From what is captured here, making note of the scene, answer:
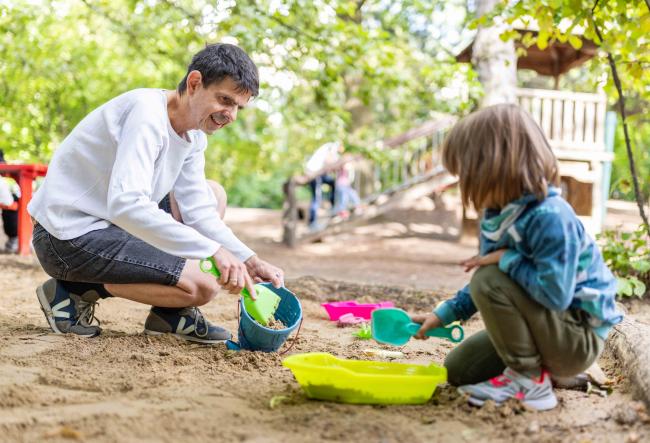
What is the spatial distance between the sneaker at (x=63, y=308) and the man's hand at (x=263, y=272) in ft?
2.35

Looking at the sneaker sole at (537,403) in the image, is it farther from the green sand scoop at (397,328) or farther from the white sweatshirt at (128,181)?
the white sweatshirt at (128,181)

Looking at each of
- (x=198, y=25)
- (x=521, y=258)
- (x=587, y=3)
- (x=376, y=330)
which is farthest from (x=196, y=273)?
(x=198, y=25)

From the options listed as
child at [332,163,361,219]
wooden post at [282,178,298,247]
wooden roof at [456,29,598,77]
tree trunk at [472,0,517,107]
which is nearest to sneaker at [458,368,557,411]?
tree trunk at [472,0,517,107]

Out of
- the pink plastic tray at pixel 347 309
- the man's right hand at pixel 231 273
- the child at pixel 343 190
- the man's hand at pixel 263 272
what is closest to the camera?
the man's right hand at pixel 231 273

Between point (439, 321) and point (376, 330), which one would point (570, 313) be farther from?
point (376, 330)

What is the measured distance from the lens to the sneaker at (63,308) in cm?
286

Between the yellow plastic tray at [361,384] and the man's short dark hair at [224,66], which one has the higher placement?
the man's short dark hair at [224,66]

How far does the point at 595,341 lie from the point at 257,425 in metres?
0.99

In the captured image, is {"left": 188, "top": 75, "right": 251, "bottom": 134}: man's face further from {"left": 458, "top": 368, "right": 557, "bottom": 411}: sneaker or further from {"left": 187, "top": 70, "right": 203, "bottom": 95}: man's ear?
{"left": 458, "top": 368, "right": 557, "bottom": 411}: sneaker

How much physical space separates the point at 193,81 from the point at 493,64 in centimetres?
594

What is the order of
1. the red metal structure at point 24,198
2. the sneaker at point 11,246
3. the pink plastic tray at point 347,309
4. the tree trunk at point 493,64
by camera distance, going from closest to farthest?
1. the pink plastic tray at point 347,309
2. the red metal structure at point 24,198
3. the sneaker at point 11,246
4. the tree trunk at point 493,64

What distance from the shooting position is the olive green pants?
194cm

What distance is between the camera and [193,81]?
2.67 meters

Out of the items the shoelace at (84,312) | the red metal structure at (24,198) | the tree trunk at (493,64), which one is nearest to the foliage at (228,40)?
the tree trunk at (493,64)
